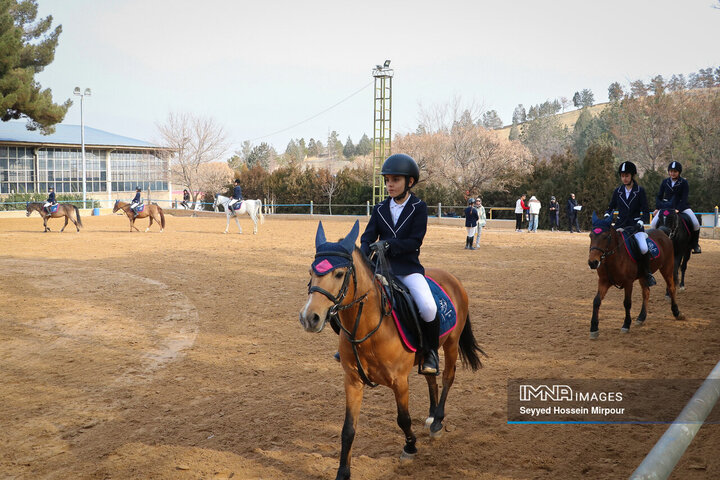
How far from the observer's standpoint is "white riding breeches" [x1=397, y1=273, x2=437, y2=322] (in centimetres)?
430

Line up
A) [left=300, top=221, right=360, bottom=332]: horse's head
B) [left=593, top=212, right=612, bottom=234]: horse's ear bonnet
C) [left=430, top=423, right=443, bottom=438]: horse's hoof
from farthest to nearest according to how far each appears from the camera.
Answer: [left=593, top=212, right=612, bottom=234]: horse's ear bonnet
[left=430, top=423, right=443, bottom=438]: horse's hoof
[left=300, top=221, right=360, bottom=332]: horse's head

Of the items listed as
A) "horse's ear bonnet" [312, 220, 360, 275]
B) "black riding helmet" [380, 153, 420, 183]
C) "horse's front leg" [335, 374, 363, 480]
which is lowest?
"horse's front leg" [335, 374, 363, 480]

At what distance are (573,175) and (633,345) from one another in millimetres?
29208

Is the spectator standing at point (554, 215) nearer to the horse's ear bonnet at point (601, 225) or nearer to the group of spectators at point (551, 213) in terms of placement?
the group of spectators at point (551, 213)

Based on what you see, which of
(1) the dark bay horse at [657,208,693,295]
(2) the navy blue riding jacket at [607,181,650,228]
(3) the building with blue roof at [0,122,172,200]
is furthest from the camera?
(3) the building with blue roof at [0,122,172,200]

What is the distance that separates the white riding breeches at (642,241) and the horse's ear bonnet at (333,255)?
6742mm

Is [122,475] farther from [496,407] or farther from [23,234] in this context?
[23,234]

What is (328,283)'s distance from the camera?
3.48m

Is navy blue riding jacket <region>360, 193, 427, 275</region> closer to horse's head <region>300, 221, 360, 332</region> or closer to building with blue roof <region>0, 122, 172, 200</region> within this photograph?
horse's head <region>300, 221, 360, 332</region>

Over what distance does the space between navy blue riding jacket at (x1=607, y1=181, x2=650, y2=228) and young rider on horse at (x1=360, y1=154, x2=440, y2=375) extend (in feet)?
18.9

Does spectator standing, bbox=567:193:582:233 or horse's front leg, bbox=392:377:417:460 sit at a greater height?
spectator standing, bbox=567:193:582:233

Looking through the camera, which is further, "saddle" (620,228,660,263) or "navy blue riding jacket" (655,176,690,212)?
"navy blue riding jacket" (655,176,690,212)

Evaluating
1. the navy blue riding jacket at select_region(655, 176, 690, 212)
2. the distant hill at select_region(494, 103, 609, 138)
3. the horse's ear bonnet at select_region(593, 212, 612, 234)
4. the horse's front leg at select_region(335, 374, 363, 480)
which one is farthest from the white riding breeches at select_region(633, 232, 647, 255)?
the distant hill at select_region(494, 103, 609, 138)

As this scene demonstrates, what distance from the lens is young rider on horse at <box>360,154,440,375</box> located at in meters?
4.33
